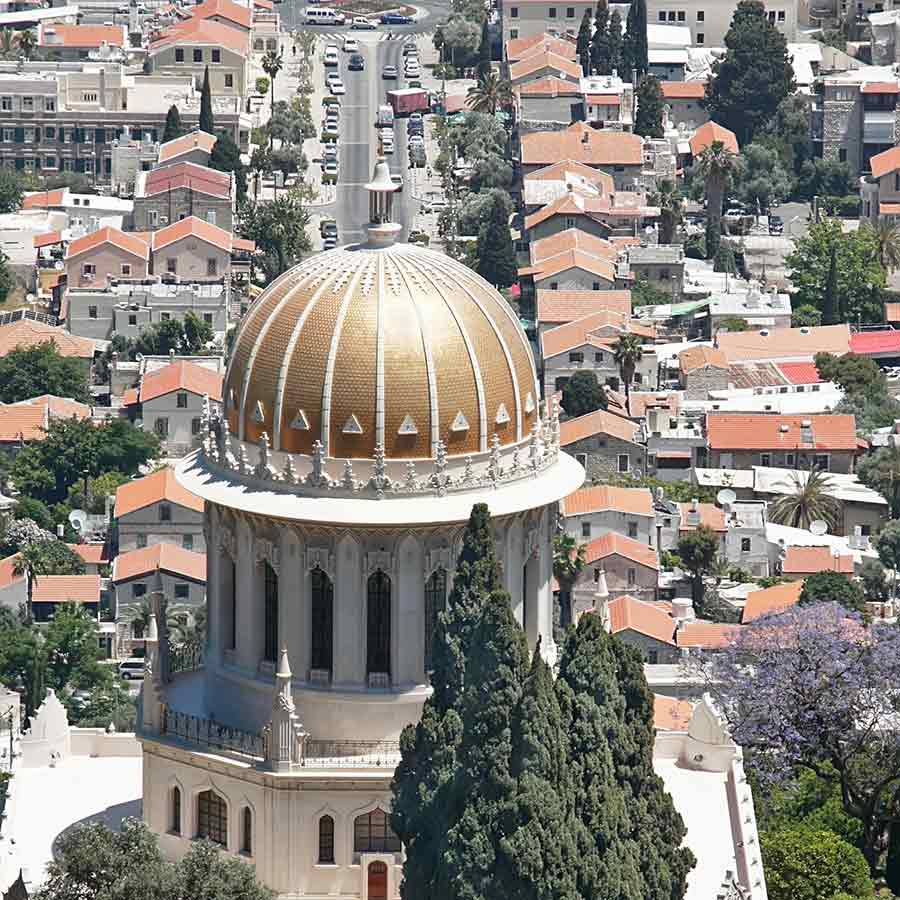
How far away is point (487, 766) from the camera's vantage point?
291 ft

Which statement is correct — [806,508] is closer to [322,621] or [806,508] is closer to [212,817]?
[212,817]

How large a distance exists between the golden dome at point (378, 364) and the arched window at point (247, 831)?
7.04 metres

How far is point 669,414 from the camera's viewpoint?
7840 inches

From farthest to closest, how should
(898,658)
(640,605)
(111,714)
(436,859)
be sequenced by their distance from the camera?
(640,605) → (111,714) → (898,658) → (436,859)

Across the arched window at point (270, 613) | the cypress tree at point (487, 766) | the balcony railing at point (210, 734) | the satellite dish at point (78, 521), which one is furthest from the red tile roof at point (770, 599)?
the cypress tree at point (487, 766)

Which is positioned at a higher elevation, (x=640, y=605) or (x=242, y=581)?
(x=242, y=581)

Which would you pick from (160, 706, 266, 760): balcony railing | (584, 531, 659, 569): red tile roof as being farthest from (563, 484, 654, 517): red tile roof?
(160, 706, 266, 760): balcony railing

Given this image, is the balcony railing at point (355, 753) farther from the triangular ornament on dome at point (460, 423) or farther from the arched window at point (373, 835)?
the triangular ornament on dome at point (460, 423)

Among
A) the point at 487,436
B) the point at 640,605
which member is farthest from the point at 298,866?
the point at 640,605

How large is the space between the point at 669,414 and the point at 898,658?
68.9m

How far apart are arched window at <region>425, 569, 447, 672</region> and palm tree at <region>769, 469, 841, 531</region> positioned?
309 feet

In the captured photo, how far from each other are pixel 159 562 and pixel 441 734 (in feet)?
286

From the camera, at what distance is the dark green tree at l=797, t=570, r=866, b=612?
167125 millimetres

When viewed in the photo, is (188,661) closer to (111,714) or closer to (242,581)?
(242,581)
